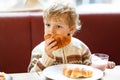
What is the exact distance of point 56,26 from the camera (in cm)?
131

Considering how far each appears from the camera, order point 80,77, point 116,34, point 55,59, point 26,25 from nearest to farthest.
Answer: point 80,77
point 55,59
point 26,25
point 116,34

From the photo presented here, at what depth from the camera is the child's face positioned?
128 centimetres

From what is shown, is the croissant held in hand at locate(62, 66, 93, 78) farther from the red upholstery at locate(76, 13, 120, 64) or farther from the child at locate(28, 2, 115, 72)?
the red upholstery at locate(76, 13, 120, 64)

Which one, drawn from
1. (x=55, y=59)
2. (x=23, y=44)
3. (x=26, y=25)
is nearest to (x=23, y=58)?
(x=23, y=44)

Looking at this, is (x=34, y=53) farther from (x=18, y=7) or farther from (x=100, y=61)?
(x=18, y=7)

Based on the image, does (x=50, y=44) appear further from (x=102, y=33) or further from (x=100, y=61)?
(x=102, y=33)

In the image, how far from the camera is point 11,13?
1.78 m

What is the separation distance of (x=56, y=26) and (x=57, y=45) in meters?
0.14

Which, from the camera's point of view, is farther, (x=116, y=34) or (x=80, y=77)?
(x=116, y=34)

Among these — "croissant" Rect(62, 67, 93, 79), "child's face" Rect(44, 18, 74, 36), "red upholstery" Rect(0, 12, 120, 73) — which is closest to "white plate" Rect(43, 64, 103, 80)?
"croissant" Rect(62, 67, 93, 79)

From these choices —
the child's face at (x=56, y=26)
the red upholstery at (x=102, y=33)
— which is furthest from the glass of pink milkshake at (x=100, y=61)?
the red upholstery at (x=102, y=33)

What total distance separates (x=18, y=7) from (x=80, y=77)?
905mm

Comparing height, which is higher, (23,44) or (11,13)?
(11,13)

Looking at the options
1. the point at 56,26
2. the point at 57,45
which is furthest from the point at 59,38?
the point at 56,26
